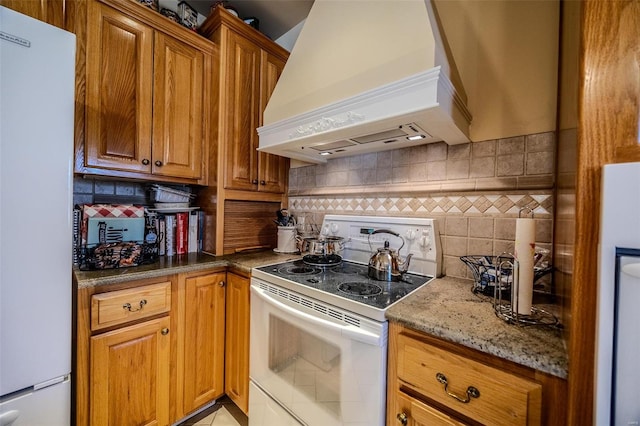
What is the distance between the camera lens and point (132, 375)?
3.85 feet

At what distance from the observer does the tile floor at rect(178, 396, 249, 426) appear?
1.44 m

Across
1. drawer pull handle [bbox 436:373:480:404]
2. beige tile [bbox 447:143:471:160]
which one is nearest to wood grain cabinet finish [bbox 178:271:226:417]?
drawer pull handle [bbox 436:373:480:404]

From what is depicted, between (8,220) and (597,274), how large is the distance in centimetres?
158

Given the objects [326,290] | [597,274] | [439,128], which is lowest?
[326,290]

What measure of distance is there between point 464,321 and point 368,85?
974mm

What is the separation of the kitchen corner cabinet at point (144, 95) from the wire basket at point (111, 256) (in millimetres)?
404

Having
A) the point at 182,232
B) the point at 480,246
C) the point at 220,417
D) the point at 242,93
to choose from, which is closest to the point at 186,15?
the point at 242,93

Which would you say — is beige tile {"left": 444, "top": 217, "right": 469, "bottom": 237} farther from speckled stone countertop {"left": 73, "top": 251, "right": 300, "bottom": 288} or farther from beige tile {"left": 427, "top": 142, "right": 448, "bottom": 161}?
speckled stone countertop {"left": 73, "top": 251, "right": 300, "bottom": 288}

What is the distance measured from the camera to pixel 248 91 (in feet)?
5.92

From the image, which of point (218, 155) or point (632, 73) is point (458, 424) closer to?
point (632, 73)

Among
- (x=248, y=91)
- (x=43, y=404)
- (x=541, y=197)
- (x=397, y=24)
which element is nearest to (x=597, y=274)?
(x=541, y=197)

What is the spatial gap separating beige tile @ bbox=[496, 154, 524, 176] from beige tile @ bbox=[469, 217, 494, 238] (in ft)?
0.74

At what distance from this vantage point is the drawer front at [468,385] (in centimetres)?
61

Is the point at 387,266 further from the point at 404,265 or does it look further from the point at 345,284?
the point at 345,284
